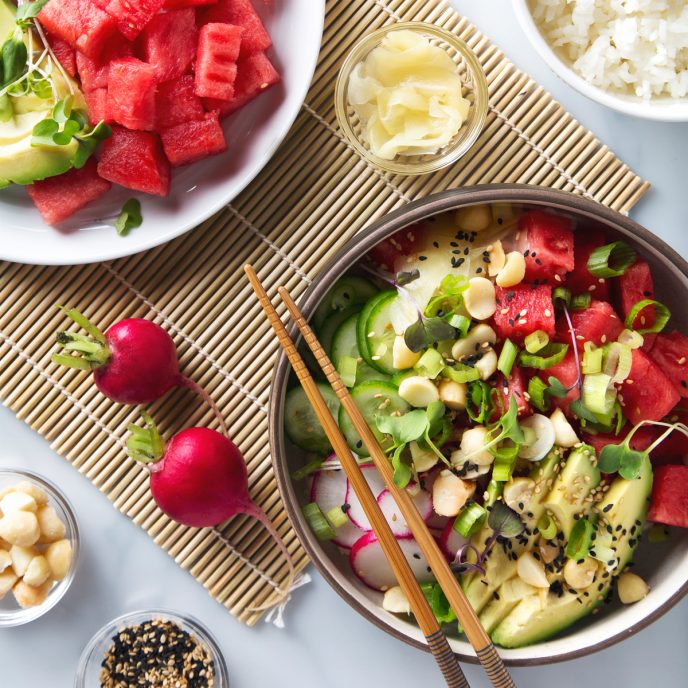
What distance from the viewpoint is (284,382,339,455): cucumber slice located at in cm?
178

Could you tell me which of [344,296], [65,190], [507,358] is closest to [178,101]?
[65,190]

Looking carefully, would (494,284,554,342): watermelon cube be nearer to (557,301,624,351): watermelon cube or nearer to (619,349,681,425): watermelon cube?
(557,301,624,351): watermelon cube

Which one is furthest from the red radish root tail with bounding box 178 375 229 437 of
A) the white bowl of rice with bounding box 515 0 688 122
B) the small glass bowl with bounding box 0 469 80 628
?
the white bowl of rice with bounding box 515 0 688 122

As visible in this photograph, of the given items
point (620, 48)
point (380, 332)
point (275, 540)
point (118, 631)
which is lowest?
point (118, 631)

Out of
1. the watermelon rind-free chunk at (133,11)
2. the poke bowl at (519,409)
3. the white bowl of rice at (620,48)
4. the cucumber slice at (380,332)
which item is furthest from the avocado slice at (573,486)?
the watermelon rind-free chunk at (133,11)

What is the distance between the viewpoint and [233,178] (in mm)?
1808

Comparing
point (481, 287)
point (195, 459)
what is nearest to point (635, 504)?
point (481, 287)

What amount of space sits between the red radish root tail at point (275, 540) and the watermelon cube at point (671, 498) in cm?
87

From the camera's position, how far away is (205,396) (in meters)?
1.90

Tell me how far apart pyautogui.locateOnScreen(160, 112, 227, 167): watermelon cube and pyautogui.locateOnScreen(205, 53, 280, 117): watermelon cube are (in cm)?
4

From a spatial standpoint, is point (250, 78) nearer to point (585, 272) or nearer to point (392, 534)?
point (585, 272)

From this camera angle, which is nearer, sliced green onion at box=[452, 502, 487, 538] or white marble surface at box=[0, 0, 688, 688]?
sliced green onion at box=[452, 502, 487, 538]

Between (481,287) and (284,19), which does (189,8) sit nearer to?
(284,19)

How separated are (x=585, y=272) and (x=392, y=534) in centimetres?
73
